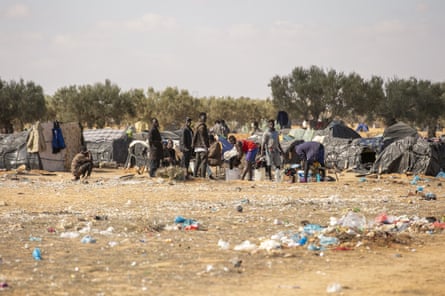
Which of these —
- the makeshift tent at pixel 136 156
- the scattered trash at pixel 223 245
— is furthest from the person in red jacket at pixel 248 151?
the scattered trash at pixel 223 245

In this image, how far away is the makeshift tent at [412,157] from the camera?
22750 mm

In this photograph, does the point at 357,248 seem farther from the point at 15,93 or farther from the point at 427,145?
the point at 15,93

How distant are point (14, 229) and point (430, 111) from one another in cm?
5123

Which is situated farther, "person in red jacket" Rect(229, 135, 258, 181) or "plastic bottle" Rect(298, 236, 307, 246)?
"person in red jacket" Rect(229, 135, 258, 181)

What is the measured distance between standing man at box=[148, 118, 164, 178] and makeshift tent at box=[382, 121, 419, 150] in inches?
362

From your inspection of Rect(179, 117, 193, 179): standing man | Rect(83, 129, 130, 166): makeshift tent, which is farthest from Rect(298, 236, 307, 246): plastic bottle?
Rect(83, 129, 130, 166): makeshift tent

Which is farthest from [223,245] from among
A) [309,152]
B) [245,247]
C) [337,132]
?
[337,132]

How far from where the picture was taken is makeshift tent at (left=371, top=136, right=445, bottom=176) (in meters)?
22.8

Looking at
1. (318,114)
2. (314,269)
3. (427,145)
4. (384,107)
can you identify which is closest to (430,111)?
(384,107)

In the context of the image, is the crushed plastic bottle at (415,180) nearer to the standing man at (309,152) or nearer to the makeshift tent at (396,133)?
the standing man at (309,152)

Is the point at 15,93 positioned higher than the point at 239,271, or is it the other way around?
the point at 15,93

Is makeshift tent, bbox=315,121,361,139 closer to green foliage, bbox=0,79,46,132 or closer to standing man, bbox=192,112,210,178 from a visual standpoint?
standing man, bbox=192,112,210,178

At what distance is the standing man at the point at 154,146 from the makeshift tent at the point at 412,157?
7469 mm

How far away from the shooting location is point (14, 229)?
10977mm
